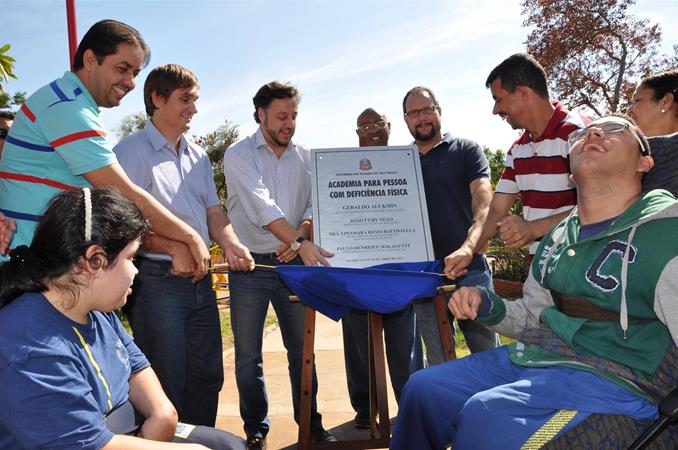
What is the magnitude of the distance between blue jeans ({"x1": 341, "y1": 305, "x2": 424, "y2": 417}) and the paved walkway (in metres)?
0.25

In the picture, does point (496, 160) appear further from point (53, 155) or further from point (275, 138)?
point (53, 155)

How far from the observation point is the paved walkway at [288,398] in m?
4.21

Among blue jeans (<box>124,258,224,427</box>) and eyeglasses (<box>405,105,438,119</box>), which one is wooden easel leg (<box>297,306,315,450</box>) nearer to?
blue jeans (<box>124,258,224,427</box>)

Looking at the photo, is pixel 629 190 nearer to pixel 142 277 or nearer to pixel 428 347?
pixel 428 347

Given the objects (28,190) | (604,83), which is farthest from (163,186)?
(604,83)

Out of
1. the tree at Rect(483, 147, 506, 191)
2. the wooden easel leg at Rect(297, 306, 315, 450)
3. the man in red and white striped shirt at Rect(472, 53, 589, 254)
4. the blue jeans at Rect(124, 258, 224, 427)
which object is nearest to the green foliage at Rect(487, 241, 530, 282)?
the tree at Rect(483, 147, 506, 191)

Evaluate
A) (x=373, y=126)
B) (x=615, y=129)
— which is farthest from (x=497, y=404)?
(x=373, y=126)

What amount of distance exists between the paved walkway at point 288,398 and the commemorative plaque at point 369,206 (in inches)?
56.0

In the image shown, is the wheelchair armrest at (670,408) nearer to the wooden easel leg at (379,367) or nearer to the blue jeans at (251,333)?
the wooden easel leg at (379,367)

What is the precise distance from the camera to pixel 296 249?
3607 millimetres

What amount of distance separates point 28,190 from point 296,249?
4.99 ft

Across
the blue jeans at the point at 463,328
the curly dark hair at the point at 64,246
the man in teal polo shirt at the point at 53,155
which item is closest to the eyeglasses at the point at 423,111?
the blue jeans at the point at 463,328

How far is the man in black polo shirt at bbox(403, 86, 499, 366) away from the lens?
410cm

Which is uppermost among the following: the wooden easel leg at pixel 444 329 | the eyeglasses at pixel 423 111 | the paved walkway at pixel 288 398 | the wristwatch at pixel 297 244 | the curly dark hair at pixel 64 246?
the eyeglasses at pixel 423 111
